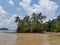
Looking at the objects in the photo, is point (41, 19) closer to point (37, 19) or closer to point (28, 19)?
point (37, 19)

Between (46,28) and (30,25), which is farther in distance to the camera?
(46,28)

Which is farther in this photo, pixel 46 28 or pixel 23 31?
pixel 46 28

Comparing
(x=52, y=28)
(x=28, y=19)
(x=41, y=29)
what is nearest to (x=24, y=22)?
(x=28, y=19)

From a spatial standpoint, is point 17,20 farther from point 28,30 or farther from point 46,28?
point 46,28

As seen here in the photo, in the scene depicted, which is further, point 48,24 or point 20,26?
point 48,24

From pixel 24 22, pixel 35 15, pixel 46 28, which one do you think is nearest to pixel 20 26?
pixel 24 22

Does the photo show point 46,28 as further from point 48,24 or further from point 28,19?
point 28,19

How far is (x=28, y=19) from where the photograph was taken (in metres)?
39.1

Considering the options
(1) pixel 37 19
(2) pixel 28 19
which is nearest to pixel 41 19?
(1) pixel 37 19

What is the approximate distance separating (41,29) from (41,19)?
2.22 m

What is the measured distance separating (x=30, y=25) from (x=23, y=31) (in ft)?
6.69

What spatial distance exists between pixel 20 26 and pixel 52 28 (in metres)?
7.83

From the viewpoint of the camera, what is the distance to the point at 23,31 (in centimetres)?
3950

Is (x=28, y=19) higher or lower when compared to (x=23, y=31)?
higher
